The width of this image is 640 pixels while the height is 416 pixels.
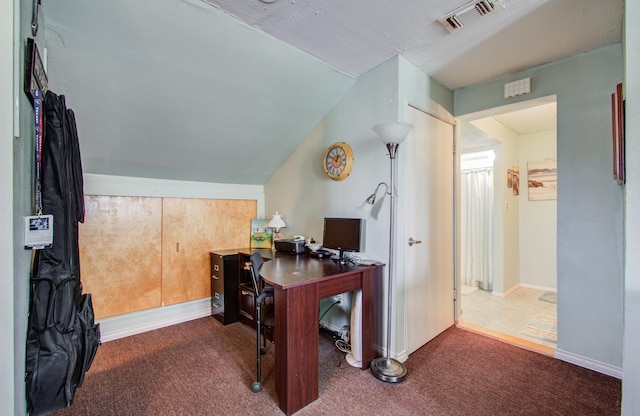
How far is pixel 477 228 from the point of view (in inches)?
176

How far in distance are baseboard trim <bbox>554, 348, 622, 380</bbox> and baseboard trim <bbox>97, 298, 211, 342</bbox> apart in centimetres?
344

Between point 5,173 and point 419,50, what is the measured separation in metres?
2.48

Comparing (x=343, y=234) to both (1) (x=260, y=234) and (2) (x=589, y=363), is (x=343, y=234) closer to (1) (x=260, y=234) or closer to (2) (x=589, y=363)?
(1) (x=260, y=234)

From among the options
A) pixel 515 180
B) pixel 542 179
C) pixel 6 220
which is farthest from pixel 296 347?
pixel 542 179

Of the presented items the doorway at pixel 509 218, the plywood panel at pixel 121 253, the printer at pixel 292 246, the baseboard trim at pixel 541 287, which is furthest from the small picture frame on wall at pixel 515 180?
the plywood panel at pixel 121 253

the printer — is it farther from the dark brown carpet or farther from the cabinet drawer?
the dark brown carpet

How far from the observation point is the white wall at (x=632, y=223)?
1.07 metres

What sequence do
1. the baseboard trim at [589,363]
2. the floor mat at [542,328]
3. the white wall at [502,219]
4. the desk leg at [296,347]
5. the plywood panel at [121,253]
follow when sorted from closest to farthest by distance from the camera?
the desk leg at [296,347] < the baseboard trim at [589,363] < the plywood panel at [121,253] < the floor mat at [542,328] < the white wall at [502,219]

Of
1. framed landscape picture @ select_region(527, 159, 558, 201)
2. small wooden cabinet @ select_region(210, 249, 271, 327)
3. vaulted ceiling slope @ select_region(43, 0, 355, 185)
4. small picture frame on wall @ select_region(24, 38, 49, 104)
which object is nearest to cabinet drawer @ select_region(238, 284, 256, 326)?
small wooden cabinet @ select_region(210, 249, 271, 327)

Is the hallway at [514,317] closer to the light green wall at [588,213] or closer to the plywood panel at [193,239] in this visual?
the light green wall at [588,213]

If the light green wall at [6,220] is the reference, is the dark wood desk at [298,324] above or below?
below

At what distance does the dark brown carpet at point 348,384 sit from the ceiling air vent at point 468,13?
2459mm

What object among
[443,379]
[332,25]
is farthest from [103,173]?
[443,379]

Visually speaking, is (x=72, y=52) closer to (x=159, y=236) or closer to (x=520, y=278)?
(x=159, y=236)
